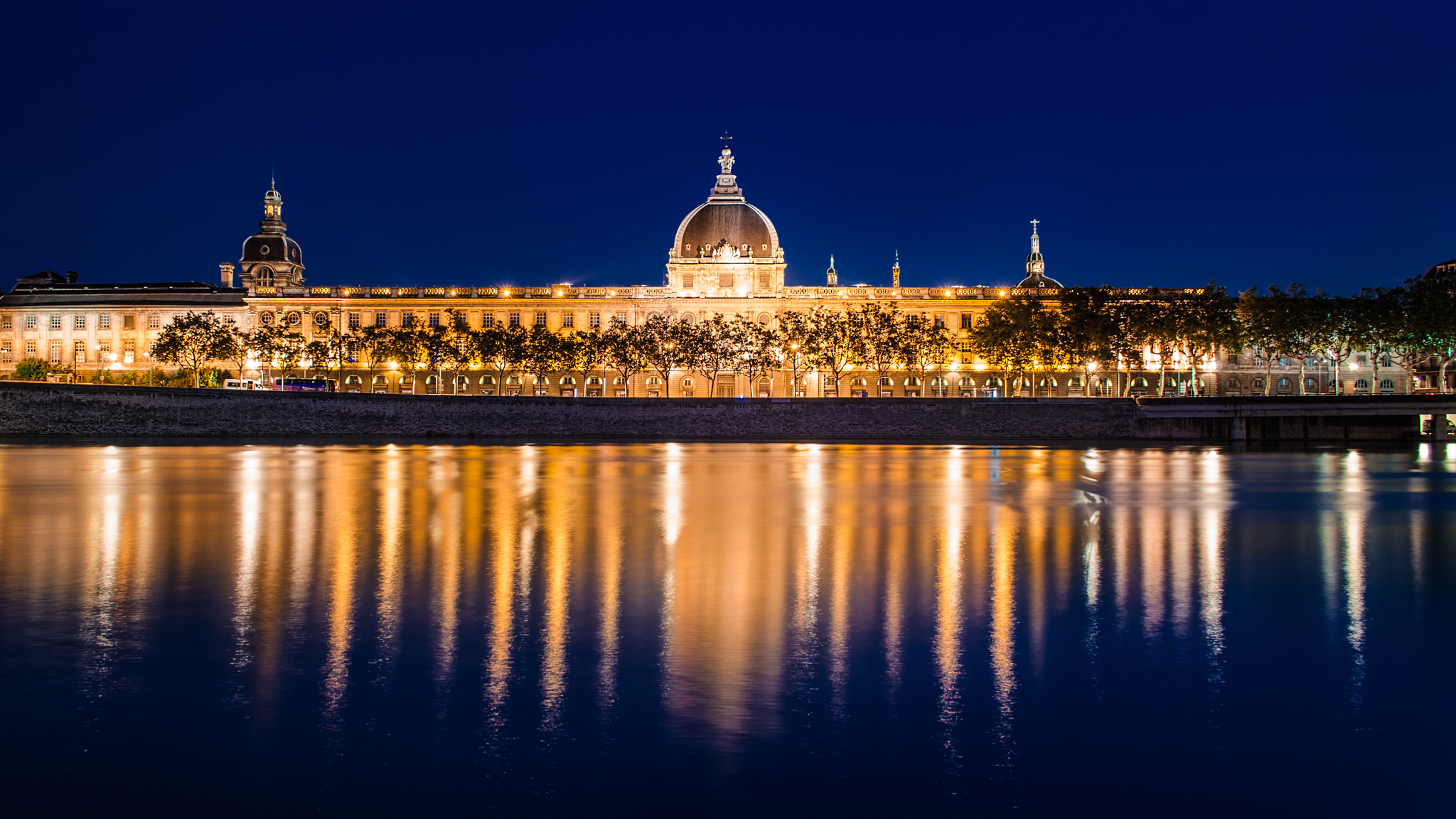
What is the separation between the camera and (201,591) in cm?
1862

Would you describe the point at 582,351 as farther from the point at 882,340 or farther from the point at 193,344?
the point at 193,344

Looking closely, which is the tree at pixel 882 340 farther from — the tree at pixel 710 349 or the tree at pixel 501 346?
the tree at pixel 501 346

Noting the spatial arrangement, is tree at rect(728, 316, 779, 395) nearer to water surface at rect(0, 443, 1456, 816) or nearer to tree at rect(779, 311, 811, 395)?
tree at rect(779, 311, 811, 395)

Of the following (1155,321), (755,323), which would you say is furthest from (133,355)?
(1155,321)

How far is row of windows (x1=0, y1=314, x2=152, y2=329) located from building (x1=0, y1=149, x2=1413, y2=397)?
11 centimetres

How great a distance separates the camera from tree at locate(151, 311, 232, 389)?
10988 centimetres

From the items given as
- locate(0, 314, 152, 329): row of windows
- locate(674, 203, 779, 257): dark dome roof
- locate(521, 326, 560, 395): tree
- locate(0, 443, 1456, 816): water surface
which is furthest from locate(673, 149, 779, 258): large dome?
locate(0, 443, 1456, 816): water surface

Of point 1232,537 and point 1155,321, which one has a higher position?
point 1155,321

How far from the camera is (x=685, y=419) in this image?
82000 millimetres

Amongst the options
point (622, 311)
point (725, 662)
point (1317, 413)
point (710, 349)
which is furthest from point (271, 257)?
point (725, 662)

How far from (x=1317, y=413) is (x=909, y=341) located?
3875 cm

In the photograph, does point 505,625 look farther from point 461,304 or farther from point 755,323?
point 461,304

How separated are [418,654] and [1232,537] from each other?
19.6 m

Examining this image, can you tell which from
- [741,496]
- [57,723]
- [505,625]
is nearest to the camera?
[57,723]
